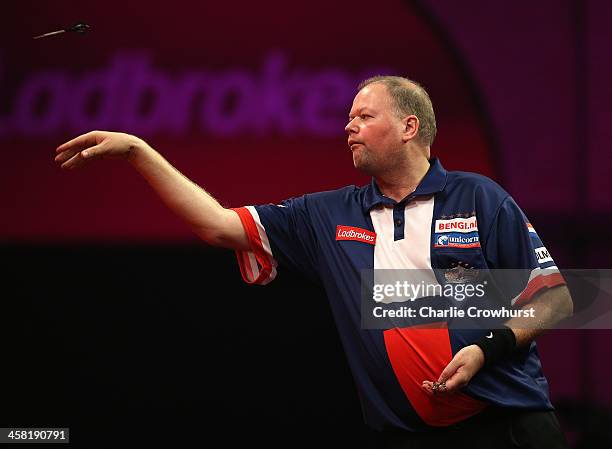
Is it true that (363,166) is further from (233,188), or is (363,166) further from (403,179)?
(233,188)

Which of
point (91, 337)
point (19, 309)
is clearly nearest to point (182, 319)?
point (91, 337)

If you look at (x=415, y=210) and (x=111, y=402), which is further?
(x=111, y=402)

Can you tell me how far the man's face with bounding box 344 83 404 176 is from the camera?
2.86m

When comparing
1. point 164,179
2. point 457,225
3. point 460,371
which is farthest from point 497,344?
point 164,179

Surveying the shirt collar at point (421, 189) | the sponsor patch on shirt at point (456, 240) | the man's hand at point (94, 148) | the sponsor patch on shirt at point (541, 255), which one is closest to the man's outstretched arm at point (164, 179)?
the man's hand at point (94, 148)

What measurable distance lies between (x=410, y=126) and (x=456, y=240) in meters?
0.48

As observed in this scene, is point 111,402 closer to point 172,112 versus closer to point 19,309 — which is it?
point 19,309

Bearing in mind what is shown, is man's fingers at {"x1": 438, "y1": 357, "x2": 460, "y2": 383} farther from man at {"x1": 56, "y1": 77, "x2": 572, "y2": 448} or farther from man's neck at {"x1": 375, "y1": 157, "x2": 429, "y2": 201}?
man's neck at {"x1": 375, "y1": 157, "x2": 429, "y2": 201}

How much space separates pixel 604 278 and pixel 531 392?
252 centimetres

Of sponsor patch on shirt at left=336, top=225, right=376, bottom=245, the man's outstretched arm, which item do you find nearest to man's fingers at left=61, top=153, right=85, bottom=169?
the man's outstretched arm

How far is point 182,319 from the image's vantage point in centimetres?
478

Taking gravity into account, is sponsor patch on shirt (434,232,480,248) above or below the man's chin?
below

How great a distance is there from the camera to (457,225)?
8.80 ft

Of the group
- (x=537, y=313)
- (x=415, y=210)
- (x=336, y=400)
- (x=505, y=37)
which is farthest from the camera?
(x=505, y=37)
